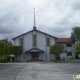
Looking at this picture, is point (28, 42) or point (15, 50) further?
point (28, 42)

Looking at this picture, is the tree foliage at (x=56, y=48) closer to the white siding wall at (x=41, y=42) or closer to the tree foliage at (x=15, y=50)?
the white siding wall at (x=41, y=42)

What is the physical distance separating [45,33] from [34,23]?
30.7 feet

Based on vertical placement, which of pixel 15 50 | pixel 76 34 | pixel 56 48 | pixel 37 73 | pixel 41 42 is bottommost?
pixel 37 73

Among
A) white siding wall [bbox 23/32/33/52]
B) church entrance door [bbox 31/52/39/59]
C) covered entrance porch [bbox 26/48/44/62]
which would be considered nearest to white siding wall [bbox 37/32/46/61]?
covered entrance porch [bbox 26/48/44/62]

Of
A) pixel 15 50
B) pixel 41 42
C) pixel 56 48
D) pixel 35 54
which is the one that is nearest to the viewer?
pixel 56 48

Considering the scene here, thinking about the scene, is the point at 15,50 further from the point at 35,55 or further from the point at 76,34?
the point at 76,34

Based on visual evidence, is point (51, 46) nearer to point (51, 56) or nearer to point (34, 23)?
point (51, 56)

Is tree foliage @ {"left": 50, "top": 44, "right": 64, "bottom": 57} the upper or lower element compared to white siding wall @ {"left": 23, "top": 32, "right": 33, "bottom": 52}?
lower

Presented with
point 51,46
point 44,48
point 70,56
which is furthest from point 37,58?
point 70,56

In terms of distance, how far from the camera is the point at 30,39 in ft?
225

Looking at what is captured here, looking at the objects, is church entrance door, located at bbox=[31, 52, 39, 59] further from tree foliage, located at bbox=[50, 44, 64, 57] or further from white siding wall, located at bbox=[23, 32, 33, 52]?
tree foliage, located at bbox=[50, 44, 64, 57]

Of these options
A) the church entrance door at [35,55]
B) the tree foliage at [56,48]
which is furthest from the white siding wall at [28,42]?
the tree foliage at [56,48]

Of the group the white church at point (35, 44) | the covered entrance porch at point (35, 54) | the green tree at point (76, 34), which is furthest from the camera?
the green tree at point (76, 34)

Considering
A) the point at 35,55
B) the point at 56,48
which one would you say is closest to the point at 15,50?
the point at 35,55
